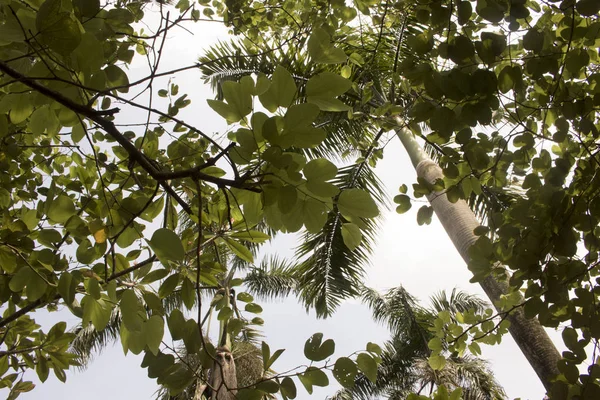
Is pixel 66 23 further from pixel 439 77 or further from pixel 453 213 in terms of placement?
pixel 453 213

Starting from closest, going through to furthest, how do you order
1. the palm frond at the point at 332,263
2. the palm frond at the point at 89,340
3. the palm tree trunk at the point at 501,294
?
1. the palm tree trunk at the point at 501,294
2. the palm frond at the point at 332,263
3. the palm frond at the point at 89,340

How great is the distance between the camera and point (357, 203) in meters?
0.61

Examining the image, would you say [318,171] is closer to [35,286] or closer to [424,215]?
[35,286]

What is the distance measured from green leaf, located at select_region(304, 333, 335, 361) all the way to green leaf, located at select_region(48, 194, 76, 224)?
0.46 meters

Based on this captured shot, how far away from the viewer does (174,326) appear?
64 centimetres

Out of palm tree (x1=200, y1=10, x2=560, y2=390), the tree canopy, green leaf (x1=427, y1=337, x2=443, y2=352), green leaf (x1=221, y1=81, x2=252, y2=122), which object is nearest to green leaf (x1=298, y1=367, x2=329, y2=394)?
the tree canopy

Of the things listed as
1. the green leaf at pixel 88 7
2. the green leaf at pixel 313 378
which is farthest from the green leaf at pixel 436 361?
the green leaf at pixel 88 7

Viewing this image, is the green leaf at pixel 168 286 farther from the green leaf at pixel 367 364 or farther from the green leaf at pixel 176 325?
the green leaf at pixel 367 364

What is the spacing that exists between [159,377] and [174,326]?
0.26ft

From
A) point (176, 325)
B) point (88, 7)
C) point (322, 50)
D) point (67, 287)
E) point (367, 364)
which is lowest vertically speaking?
point (367, 364)

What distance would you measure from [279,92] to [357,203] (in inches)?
7.5

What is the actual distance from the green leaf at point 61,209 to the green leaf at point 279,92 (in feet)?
1.31

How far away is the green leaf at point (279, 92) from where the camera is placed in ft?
1.81

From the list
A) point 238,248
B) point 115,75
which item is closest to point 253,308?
point 238,248
